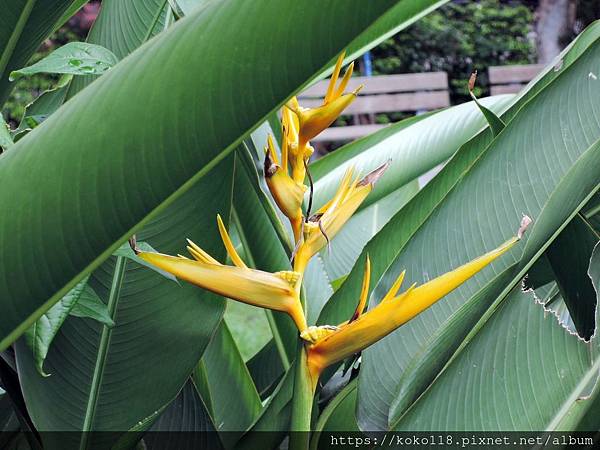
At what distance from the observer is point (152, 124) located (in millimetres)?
449

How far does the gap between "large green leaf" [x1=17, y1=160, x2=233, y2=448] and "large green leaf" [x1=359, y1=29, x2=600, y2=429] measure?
0.17 meters

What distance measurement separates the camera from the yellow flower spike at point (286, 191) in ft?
1.85

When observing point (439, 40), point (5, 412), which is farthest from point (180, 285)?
point (439, 40)

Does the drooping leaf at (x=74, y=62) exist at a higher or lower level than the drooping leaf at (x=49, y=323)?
higher

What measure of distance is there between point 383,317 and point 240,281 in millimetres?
99

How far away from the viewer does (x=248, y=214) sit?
2.75 feet

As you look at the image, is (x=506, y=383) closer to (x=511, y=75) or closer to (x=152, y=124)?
(x=152, y=124)

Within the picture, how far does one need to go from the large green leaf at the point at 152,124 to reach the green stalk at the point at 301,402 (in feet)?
0.49

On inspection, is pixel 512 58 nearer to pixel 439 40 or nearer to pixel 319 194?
pixel 439 40

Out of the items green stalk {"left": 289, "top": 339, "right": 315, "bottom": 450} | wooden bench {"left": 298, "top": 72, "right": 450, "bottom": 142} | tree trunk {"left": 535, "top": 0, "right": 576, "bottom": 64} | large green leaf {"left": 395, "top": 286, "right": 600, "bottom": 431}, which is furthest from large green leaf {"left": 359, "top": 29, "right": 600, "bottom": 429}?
tree trunk {"left": 535, "top": 0, "right": 576, "bottom": 64}

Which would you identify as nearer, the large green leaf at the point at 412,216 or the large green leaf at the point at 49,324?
the large green leaf at the point at 49,324

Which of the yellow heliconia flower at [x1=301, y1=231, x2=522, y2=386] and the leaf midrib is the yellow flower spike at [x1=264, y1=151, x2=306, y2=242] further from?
the leaf midrib

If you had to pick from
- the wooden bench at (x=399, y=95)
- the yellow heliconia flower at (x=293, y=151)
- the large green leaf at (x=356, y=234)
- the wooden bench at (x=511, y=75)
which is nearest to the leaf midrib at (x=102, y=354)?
the yellow heliconia flower at (x=293, y=151)

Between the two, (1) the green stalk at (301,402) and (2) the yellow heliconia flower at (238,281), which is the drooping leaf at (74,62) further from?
(1) the green stalk at (301,402)
